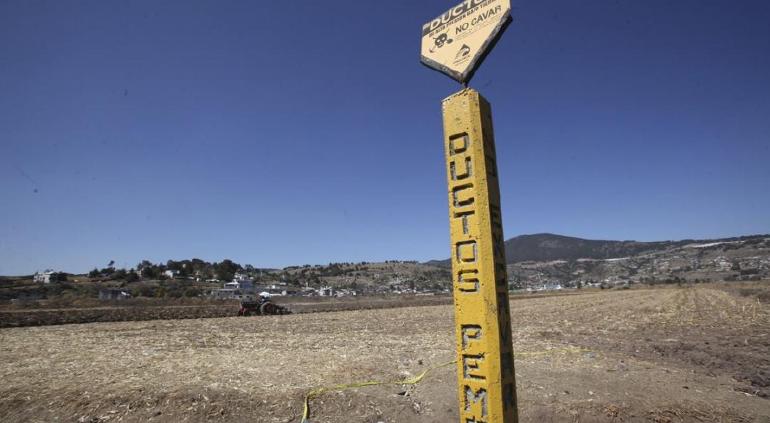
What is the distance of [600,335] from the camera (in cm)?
1698

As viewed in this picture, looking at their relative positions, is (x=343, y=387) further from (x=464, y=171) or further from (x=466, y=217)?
(x=464, y=171)

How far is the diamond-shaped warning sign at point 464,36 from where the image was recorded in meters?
3.69

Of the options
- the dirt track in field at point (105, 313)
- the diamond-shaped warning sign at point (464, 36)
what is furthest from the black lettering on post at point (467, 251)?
the dirt track in field at point (105, 313)

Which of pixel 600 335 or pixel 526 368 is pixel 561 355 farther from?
pixel 600 335

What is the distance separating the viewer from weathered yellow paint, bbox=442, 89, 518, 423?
3.30 meters

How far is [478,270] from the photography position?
3.43m

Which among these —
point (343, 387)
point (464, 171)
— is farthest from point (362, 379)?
point (464, 171)

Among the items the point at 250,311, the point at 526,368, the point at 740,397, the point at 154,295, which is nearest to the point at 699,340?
the point at 740,397

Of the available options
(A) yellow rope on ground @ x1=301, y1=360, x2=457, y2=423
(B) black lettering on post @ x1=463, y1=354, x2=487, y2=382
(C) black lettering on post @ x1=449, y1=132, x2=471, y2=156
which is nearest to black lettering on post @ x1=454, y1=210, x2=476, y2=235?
(C) black lettering on post @ x1=449, y1=132, x2=471, y2=156

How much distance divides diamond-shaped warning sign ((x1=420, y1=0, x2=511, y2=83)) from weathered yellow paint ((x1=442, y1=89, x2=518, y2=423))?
338 millimetres

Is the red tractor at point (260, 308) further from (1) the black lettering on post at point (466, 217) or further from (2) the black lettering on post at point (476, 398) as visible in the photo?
(1) the black lettering on post at point (466, 217)

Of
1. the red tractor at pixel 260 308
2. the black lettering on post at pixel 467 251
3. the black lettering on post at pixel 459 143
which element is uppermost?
the black lettering on post at pixel 459 143

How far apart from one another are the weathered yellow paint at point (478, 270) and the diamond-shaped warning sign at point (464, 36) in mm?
338

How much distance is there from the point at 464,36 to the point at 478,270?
2266 mm
